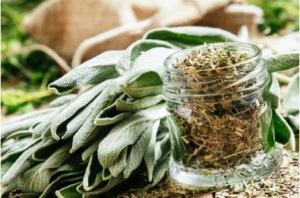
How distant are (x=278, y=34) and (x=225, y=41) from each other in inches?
23.9

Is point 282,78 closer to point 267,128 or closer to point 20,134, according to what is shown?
point 267,128

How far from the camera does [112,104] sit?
725 mm

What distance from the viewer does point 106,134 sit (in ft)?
2.43

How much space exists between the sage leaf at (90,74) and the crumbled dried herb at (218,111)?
10 cm

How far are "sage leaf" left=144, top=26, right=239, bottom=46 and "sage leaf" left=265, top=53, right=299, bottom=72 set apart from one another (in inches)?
3.1

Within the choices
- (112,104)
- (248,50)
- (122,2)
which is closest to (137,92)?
(112,104)

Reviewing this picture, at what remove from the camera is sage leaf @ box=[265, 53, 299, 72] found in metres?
0.73

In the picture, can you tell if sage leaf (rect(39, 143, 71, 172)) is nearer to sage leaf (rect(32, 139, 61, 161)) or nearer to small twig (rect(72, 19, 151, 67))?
sage leaf (rect(32, 139, 61, 161))

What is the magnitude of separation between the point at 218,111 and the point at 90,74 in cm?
17

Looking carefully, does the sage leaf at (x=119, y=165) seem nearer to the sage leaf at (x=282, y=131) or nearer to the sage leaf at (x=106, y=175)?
the sage leaf at (x=106, y=175)

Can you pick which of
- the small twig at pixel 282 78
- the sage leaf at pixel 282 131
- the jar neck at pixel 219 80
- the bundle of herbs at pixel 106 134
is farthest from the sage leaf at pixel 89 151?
the small twig at pixel 282 78

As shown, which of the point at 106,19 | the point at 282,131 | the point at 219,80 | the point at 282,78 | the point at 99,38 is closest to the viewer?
the point at 219,80

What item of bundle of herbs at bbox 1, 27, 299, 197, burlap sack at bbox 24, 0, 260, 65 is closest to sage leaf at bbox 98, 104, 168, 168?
bundle of herbs at bbox 1, 27, 299, 197

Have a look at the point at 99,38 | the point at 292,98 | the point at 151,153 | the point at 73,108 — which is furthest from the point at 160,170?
the point at 99,38
